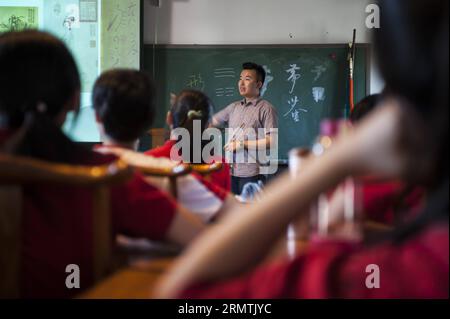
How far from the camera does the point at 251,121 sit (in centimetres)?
392

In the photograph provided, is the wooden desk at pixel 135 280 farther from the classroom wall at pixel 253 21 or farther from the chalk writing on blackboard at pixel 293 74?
the classroom wall at pixel 253 21

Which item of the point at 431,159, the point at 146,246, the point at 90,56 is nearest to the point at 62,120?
the point at 146,246

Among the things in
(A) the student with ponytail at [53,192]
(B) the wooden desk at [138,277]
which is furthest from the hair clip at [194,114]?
(B) the wooden desk at [138,277]

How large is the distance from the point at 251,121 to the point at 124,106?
2403 mm

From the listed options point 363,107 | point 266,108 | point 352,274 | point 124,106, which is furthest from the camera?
point 266,108

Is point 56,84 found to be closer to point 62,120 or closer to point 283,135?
point 62,120

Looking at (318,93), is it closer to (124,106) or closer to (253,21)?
(253,21)

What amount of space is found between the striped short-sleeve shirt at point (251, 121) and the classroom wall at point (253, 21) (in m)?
1.04

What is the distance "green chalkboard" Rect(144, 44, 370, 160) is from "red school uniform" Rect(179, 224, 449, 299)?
4.17m

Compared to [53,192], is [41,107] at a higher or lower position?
higher

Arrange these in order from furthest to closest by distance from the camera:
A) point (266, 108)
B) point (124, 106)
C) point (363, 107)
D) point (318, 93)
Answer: point (318, 93), point (266, 108), point (363, 107), point (124, 106)

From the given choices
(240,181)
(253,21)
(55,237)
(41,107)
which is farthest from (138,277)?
(253,21)

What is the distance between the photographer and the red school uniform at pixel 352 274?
519mm

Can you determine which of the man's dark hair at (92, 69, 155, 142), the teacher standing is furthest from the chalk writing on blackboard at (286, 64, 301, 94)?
the man's dark hair at (92, 69, 155, 142)
